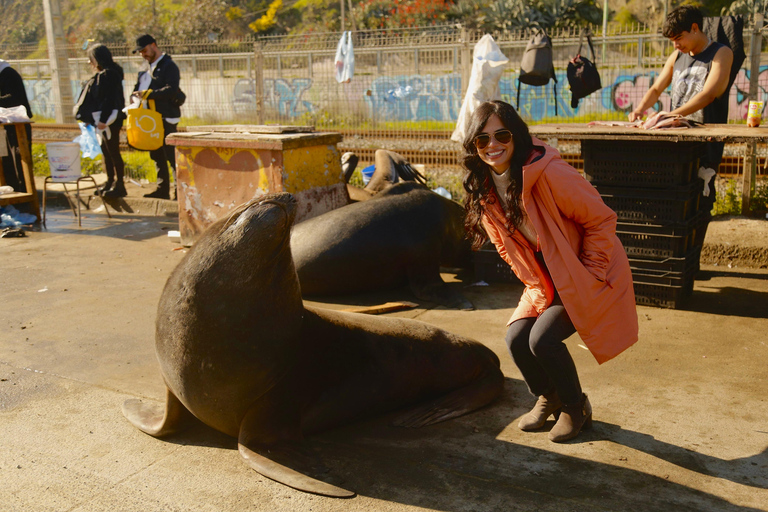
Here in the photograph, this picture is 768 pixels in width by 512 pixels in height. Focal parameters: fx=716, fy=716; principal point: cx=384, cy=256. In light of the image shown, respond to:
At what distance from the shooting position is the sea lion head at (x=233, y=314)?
3164 millimetres

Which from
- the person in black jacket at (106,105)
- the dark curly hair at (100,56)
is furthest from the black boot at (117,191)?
the dark curly hair at (100,56)

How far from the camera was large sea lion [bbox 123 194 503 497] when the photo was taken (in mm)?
3178

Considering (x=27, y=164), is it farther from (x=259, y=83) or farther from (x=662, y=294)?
(x=662, y=294)

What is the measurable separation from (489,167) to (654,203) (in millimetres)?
2571

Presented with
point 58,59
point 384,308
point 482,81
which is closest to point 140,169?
point 58,59

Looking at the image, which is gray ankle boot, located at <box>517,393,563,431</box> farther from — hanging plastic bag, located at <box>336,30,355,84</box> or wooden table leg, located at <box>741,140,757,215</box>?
hanging plastic bag, located at <box>336,30,355,84</box>

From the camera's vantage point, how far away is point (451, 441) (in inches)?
139

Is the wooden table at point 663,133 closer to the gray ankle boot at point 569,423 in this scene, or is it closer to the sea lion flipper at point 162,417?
the gray ankle boot at point 569,423

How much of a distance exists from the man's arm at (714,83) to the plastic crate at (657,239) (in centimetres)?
88

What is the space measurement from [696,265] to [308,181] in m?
3.90

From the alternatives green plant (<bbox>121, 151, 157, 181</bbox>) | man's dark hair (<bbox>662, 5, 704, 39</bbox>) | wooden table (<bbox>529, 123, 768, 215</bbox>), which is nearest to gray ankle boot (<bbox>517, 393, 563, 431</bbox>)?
wooden table (<bbox>529, 123, 768, 215</bbox>)

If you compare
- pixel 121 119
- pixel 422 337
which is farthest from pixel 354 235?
pixel 121 119

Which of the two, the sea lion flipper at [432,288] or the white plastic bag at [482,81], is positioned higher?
the white plastic bag at [482,81]

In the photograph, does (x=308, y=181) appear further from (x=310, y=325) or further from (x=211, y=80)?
(x=211, y=80)
